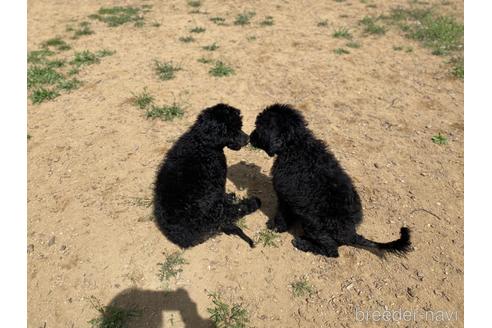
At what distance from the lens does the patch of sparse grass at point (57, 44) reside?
28.8 feet

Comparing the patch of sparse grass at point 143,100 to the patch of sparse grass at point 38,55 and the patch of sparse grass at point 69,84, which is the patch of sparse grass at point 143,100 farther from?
the patch of sparse grass at point 38,55

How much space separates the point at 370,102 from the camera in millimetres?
6527

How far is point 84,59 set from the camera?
8.05 meters

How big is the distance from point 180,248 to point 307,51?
252 inches

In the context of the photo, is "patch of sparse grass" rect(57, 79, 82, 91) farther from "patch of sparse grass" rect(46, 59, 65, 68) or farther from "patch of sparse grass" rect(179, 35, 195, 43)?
"patch of sparse grass" rect(179, 35, 195, 43)

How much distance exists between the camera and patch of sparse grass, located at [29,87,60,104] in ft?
22.1

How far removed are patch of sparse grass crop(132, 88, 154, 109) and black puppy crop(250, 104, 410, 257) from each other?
136 inches

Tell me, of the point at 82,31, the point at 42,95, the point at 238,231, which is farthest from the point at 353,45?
the point at 82,31

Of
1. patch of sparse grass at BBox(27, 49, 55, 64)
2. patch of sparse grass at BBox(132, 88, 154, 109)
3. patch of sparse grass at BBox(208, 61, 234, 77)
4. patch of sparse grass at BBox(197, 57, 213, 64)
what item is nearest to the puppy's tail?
patch of sparse grass at BBox(132, 88, 154, 109)

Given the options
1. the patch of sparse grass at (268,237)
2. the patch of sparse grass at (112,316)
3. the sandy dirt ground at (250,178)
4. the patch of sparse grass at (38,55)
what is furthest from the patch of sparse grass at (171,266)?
the patch of sparse grass at (38,55)

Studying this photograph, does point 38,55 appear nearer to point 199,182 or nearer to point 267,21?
point 267,21

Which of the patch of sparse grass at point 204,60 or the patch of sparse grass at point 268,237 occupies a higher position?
the patch of sparse grass at point 204,60

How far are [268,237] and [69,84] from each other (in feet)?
19.4

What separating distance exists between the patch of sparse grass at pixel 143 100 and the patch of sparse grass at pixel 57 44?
12.5ft
